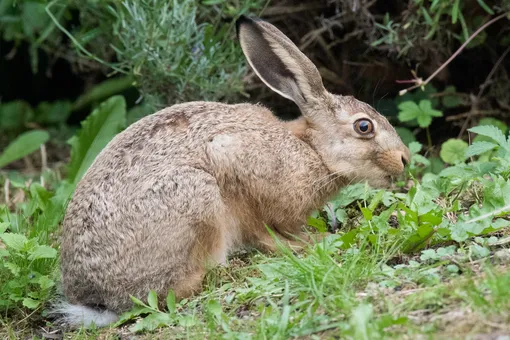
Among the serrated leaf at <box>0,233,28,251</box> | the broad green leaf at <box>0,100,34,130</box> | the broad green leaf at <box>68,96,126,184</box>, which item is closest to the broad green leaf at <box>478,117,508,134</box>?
the broad green leaf at <box>68,96,126,184</box>

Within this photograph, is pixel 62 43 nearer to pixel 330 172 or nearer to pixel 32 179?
pixel 32 179

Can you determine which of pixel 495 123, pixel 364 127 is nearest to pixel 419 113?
pixel 495 123

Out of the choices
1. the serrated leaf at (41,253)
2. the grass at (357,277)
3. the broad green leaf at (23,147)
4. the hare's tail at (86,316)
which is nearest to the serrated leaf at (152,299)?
the grass at (357,277)

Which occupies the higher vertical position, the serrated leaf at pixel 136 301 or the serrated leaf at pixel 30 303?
the serrated leaf at pixel 136 301

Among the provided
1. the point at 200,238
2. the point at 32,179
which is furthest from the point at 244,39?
the point at 32,179

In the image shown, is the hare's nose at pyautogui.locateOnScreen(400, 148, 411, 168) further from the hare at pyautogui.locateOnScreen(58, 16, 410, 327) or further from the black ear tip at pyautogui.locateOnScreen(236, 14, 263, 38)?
the black ear tip at pyautogui.locateOnScreen(236, 14, 263, 38)

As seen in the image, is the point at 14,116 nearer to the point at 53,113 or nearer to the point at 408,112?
the point at 53,113

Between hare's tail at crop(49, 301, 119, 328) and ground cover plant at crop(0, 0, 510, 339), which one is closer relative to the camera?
ground cover plant at crop(0, 0, 510, 339)

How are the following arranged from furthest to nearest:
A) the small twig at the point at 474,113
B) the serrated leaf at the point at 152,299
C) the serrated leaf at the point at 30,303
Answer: the small twig at the point at 474,113, the serrated leaf at the point at 30,303, the serrated leaf at the point at 152,299

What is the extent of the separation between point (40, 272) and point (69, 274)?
1.81 ft

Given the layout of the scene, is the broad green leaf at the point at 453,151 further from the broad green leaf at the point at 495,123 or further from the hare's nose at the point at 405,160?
the hare's nose at the point at 405,160

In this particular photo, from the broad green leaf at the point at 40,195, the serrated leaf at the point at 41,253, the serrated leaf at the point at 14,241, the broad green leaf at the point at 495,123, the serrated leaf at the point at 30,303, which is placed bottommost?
the serrated leaf at the point at 30,303

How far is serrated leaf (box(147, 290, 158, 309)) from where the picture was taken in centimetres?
462

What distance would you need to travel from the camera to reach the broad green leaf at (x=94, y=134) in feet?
21.8
